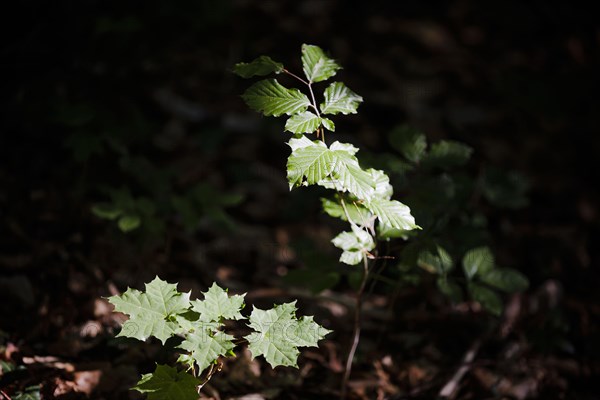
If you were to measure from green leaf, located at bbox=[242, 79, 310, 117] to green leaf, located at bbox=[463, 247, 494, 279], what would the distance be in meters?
1.07

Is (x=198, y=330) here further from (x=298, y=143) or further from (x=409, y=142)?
(x=409, y=142)

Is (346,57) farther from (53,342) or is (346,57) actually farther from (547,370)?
(53,342)

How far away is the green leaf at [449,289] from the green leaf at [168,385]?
1063 mm

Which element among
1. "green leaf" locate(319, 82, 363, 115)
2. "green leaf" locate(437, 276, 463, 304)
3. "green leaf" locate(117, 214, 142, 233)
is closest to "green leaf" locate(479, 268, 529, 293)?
"green leaf" locate(437, 276, 463, 304)

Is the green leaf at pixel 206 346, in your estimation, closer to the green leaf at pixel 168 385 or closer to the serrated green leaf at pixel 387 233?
the green leaf at pixel 168 385

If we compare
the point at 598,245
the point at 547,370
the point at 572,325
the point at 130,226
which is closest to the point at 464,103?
the point at 598,245

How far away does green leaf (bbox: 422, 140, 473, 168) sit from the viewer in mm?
2195

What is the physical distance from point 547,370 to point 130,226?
205 centimetres

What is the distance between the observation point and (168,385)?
5.14ft

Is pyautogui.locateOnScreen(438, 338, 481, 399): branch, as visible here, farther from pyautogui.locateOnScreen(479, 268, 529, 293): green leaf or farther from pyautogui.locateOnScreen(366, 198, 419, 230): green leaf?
pyautogui.locateOnScreen(366, 198, 419, 230): green leaf

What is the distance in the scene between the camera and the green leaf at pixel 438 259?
2.02m

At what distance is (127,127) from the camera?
2.86 meters

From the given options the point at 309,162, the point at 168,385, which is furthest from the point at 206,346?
the point at 309,162

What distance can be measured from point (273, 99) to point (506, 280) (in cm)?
129
